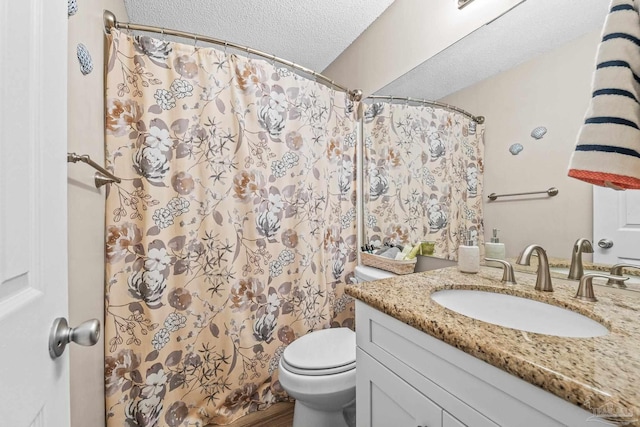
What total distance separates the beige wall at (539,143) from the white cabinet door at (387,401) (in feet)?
2.33

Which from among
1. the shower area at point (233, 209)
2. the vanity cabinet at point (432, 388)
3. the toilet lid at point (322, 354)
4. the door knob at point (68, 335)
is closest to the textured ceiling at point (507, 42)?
the shower area at point (233, 209)

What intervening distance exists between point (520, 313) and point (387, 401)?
0.47 metres

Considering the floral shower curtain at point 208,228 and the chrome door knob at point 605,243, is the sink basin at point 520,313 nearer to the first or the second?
the chrome door knob at point 605,243

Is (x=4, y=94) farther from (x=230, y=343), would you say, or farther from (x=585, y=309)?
(x=230, y=343)

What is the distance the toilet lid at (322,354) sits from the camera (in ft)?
3.57

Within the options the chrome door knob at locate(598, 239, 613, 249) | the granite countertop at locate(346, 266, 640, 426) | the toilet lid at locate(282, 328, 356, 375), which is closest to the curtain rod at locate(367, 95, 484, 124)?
the chrome door knob at locate(598, 239, 613, 249)

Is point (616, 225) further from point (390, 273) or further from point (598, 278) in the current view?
point (390, 273)

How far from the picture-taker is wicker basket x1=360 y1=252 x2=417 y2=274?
1.38 metres

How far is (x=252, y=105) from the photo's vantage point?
1.42 m

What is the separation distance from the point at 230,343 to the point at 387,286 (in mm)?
965

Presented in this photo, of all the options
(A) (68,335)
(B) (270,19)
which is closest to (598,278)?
(A) (68,335)

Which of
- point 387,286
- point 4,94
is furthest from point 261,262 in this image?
point 4,94

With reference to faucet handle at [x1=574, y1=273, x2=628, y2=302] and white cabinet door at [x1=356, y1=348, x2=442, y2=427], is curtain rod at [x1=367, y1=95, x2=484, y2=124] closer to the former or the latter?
faucet handle at [x1=574, y1=273, x2=628, y2=302]

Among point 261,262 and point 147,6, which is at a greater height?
point 147,6
